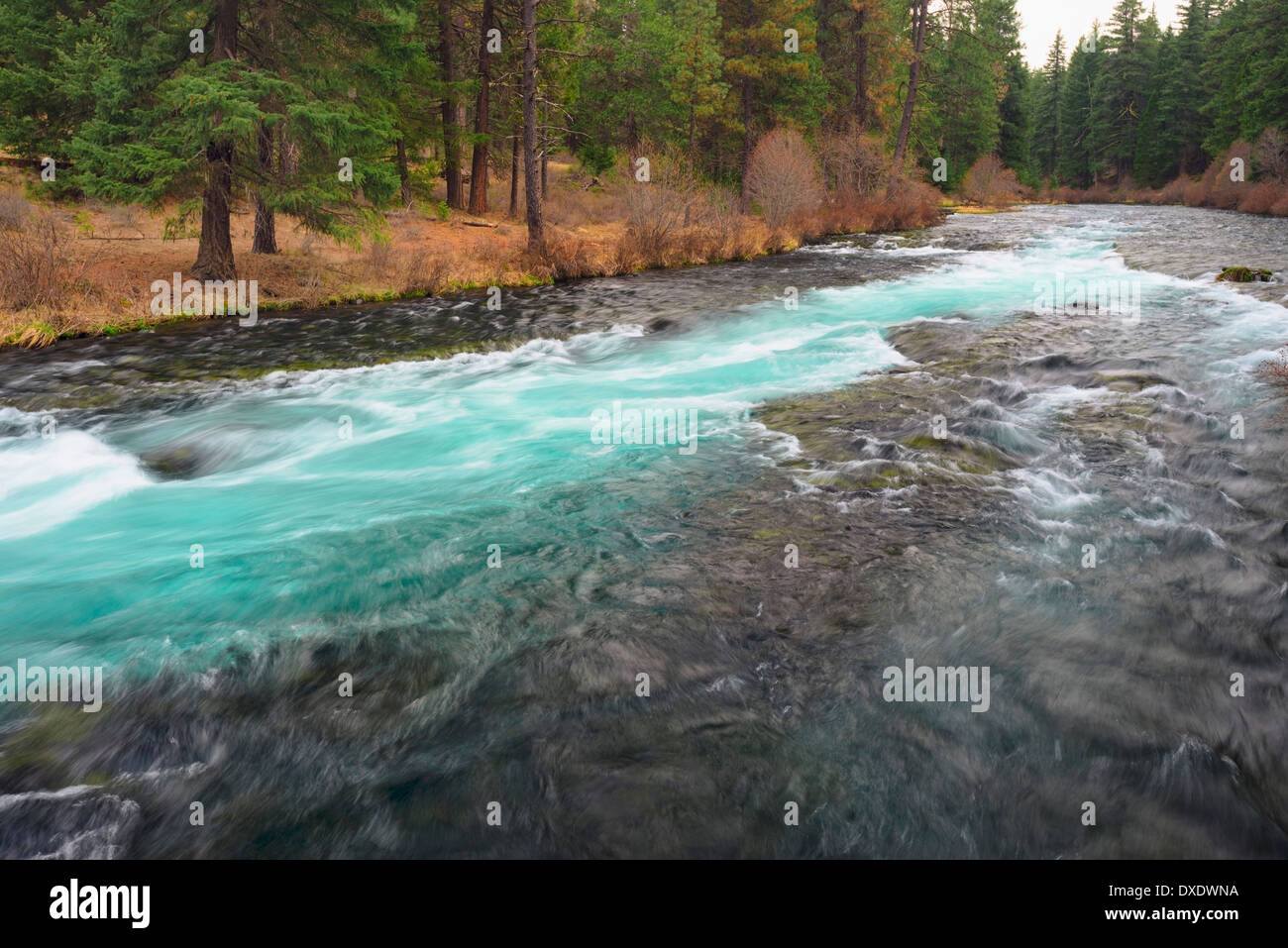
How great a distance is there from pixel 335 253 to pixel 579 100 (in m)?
24.7

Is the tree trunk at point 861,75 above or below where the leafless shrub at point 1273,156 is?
above

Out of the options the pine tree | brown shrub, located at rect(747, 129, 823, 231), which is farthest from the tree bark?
the pine tree

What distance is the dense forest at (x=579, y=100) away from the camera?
15.7 metres

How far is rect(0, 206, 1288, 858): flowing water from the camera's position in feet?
12.3

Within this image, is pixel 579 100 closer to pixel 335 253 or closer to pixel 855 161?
pixel 855 161

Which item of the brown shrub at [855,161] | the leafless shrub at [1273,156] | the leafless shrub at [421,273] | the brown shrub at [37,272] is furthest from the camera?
the leafless shrub at [1273,156]

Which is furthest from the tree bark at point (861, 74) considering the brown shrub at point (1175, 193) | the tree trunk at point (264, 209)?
the tree trunk at point (264, 209)

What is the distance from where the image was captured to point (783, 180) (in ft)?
96.8

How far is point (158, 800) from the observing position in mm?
3799

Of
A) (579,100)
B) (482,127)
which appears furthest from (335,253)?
(579,100)

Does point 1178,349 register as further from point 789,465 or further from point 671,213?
point 671,213

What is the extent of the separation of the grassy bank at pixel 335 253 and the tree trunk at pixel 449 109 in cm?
140

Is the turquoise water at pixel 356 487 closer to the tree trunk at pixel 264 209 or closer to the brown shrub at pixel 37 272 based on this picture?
the brown shrub at pixel 37 272
